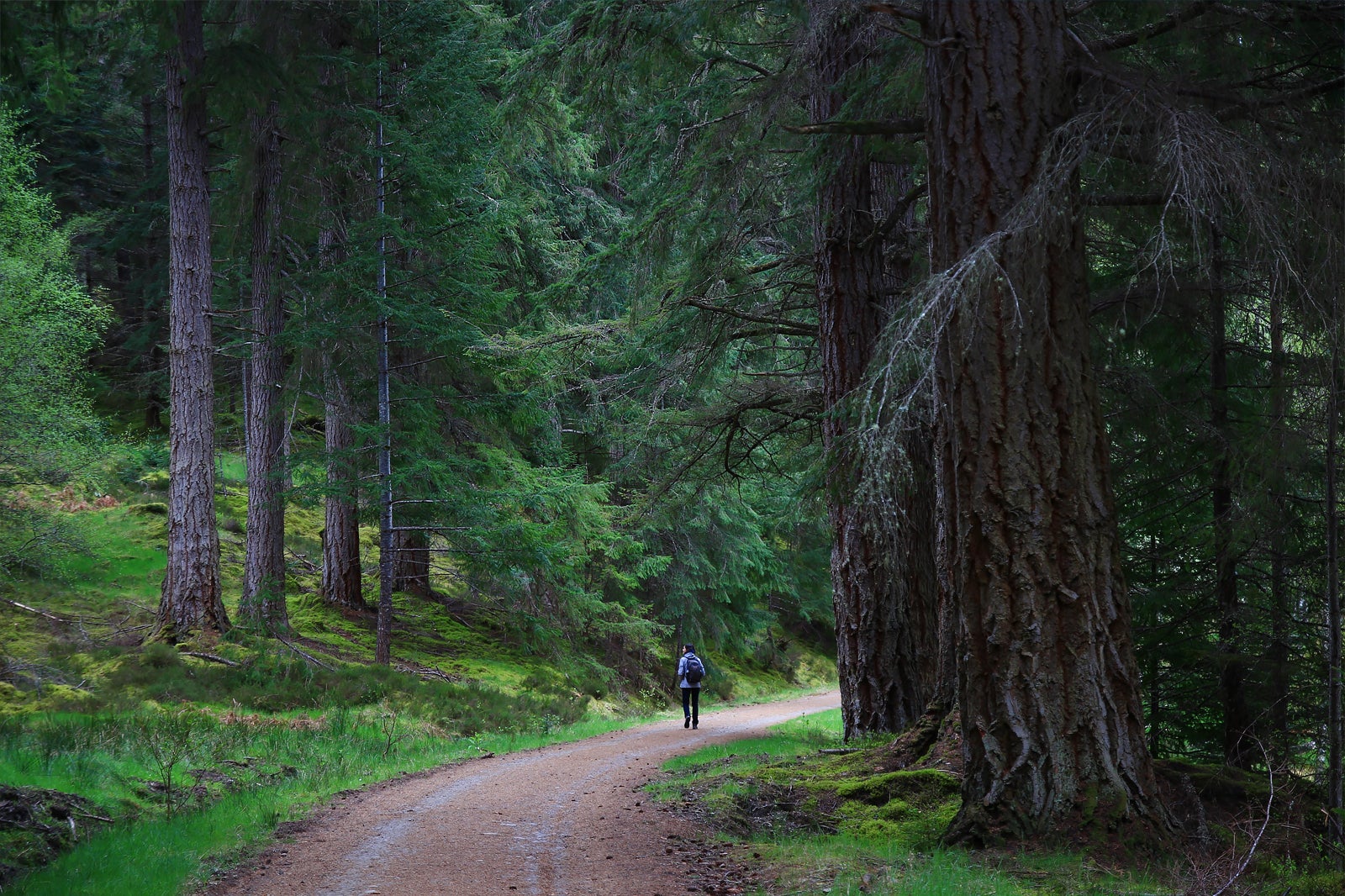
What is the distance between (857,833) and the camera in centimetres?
641

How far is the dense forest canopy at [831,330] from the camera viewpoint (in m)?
5.93

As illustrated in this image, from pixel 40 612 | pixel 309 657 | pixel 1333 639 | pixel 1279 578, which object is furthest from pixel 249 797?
pixel 40 612

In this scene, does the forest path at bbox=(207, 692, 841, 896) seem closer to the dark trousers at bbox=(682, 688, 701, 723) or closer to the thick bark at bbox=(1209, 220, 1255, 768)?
the thick bark at bbox=(1209, 220, 1255, 768)

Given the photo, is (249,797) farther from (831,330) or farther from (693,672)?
(693,672)

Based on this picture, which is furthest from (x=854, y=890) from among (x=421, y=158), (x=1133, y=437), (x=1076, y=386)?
(x=421, y=158)

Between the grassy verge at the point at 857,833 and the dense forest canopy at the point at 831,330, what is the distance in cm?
64

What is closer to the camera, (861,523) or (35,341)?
(861,523)

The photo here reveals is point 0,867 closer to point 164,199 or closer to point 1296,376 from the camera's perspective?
point 1296,376

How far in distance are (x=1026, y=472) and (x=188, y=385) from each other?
13.4m

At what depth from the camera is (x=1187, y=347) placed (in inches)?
378

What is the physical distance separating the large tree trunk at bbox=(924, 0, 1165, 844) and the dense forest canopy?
25mm

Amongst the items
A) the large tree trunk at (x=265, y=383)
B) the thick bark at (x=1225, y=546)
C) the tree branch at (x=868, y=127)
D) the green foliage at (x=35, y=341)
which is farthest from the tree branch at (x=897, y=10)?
the green foliage at (x=35, y=341)

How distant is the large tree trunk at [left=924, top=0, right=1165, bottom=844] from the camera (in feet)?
19.2

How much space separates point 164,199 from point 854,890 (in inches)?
1247
